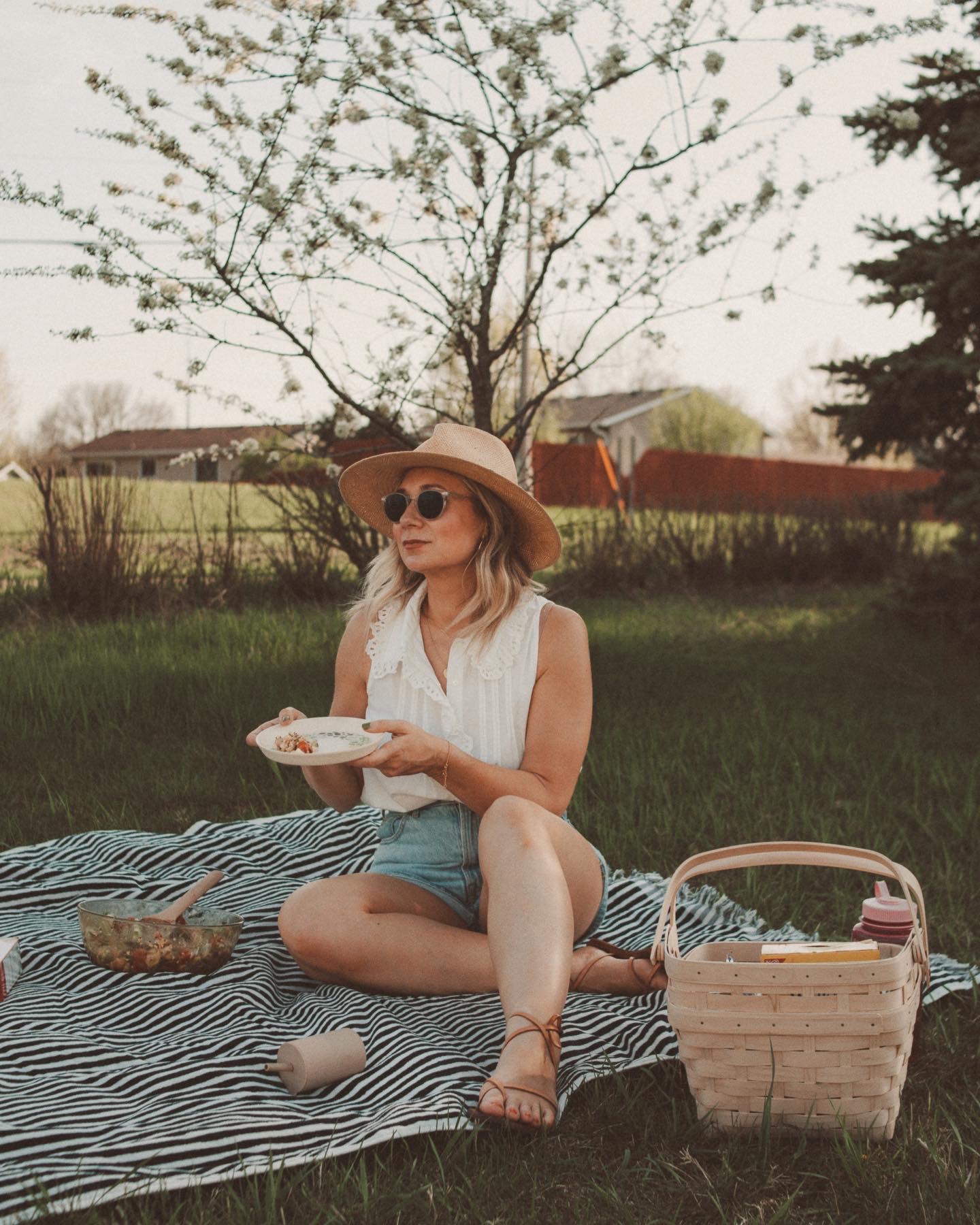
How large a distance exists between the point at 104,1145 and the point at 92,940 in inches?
37.8

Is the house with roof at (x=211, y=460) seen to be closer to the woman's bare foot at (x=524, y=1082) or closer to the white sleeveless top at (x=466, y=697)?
the white sleeveless top at (x=466, y=697)

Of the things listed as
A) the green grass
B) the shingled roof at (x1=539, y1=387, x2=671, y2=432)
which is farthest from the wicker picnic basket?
the shingled roof at (x1=539, y1=387, x2=671, y2=432)

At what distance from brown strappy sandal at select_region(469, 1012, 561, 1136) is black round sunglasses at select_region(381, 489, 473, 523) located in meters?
1.09

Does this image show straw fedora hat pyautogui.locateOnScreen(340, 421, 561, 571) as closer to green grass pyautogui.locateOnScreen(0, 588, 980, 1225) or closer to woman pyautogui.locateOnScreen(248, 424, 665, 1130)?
woman pyautogui.locateOnScreen(248, 424, 665, 1130)

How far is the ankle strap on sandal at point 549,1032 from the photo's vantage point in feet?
6.92

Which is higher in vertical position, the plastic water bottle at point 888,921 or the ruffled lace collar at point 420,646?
the ruffled lace collar at point 420,646

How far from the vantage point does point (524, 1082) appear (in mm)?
2059

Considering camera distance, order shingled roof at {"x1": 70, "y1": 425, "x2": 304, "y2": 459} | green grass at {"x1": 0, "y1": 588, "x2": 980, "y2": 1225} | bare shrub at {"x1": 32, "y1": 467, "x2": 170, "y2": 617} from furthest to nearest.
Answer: shingled roof at {"x1": 70, "y1": 425, "x2": 304, "y2": 459}, bare shrub at {"x1": 32, "y1": 467, "x2": 170, "y2": 617}, green grass at {"x1": 0, "y1": 588, "x2": 980, "y2": 1225}

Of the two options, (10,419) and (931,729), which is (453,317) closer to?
(931,729)

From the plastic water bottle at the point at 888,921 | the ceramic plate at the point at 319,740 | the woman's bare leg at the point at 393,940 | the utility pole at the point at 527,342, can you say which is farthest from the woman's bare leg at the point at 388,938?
the utility pole at the point at 527,342

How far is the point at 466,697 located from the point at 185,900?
2.71 feet

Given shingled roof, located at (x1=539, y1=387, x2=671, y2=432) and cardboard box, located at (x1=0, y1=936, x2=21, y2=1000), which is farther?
shingled roof, located at (x1=539, y1=387, x2=671, y2=432)

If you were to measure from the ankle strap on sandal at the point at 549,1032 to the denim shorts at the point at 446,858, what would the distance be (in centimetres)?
57

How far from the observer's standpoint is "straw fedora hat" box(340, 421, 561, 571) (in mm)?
2672
